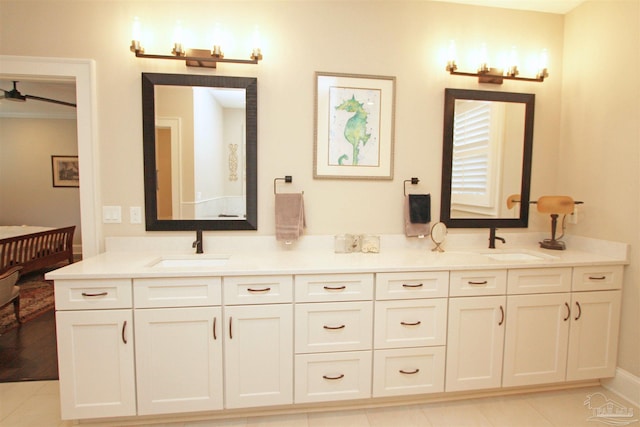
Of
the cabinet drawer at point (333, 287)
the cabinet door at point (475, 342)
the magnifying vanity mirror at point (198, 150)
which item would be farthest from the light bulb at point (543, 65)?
the magnifying vanity mirror at point (198, 150)

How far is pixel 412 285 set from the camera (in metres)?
1.88

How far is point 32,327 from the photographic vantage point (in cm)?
295

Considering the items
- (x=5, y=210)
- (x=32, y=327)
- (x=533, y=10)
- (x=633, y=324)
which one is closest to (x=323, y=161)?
(x=533, y=10)

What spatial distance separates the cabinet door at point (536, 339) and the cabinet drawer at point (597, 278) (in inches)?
5.3

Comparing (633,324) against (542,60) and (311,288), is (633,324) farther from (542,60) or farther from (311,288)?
(311,288)

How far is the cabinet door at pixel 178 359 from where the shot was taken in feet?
5.60

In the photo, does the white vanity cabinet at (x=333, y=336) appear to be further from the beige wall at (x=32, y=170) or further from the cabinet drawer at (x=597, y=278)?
the beige wall at (x=32, y=170)

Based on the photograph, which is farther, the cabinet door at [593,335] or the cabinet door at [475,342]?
the cabinet door at [593,335]

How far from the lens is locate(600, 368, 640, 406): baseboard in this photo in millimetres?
2025

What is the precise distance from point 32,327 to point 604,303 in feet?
15.4

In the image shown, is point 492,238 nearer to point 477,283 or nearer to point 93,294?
point 477,283

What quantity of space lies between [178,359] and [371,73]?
7.28ft

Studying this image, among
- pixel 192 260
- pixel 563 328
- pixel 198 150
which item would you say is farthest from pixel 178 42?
pixel 563 328

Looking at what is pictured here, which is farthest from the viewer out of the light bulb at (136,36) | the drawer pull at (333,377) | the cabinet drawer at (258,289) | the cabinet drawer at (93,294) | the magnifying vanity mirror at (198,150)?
the magnifying vanity mirror at (198,150)
